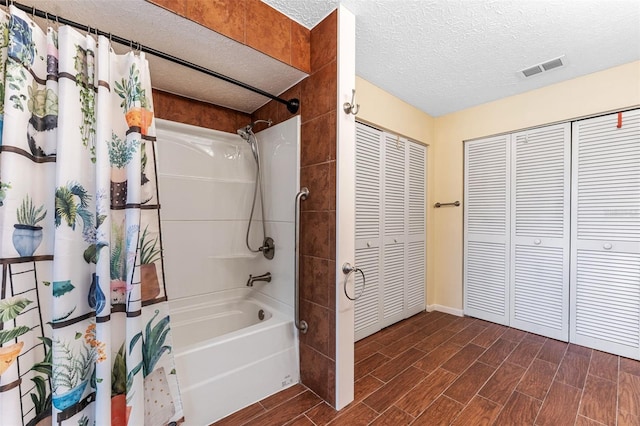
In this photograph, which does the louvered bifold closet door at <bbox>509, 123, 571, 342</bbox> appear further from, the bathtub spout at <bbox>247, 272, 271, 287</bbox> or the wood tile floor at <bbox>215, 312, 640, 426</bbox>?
the bathtub spout at <bbox>247, 272, 271, 287</bbox>

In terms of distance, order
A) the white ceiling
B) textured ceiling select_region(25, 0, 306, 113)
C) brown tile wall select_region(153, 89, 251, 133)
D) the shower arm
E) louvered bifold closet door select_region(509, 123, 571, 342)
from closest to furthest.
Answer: textured ceiling select_region(25, 0, 306, 113), the white ceiling, the shower arm, brown tile wall select_region(153, 89, 251, 133), louvered bifold closet door select_region(509, 123, 571, 342)

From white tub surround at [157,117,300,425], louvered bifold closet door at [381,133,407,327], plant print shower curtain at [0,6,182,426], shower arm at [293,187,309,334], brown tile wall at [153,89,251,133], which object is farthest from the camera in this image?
louvered bifold closet door at [381,133,407,327]

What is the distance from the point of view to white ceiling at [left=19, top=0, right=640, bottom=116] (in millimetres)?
1302

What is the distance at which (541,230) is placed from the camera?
97.4 inches

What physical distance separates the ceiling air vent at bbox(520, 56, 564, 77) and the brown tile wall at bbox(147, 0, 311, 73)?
1.85 m

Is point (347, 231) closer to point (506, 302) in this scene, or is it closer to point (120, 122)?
point (120, 122)

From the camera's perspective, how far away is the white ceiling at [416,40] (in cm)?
130

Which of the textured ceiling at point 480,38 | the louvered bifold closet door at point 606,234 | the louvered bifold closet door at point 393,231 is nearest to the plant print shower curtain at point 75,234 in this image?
the textured ceiling at point 480,38

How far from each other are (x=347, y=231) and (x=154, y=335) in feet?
3.51

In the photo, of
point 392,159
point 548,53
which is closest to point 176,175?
point 392,159

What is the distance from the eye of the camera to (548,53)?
1920 mm

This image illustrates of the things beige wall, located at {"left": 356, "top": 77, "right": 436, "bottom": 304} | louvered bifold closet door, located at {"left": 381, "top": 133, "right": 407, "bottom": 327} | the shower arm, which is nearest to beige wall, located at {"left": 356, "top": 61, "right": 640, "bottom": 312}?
beige wall, located at {"left": 356, "top": 77, "right": 436, "bottom": 304}

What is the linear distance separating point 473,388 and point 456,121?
2.60 metres

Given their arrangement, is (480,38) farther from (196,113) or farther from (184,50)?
(196,113)
